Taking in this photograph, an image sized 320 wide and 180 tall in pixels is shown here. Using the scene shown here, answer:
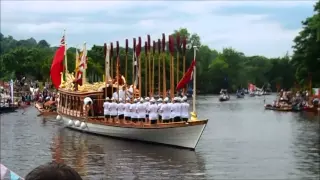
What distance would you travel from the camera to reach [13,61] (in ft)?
327

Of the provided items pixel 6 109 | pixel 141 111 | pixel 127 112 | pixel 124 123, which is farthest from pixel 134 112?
pixel 6 109

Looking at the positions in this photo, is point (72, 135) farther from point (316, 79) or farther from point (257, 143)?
point (316, 79)

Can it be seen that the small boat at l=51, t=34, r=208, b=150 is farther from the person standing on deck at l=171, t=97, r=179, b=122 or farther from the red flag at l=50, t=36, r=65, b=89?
the person standing on deck at l=171, t=97, r=179, b=122

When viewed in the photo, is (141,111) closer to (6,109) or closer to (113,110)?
(113,110)

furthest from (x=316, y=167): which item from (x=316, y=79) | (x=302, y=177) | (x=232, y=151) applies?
(x=316, y=79)

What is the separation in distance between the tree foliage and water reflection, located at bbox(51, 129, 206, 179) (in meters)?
41.3

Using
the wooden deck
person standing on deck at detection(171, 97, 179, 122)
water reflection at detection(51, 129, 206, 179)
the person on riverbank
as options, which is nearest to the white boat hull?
the wooden deck

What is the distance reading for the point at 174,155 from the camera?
23172 millimetres

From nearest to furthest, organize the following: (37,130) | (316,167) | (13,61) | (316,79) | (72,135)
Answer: (316,167), (72,135), (37,130), (316,79), (13,61)

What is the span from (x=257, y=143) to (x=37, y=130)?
13968 millimetres

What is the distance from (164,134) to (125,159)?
353cm

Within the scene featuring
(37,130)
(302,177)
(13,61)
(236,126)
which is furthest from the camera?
(13,61)

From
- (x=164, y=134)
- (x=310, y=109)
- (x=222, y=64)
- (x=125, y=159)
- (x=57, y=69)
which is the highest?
(x=222, y=64)

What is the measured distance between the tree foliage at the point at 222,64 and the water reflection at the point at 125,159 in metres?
41.3
